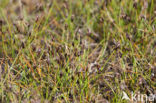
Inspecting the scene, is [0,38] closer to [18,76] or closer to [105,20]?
[18,76]

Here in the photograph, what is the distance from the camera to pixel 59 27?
7.91ft

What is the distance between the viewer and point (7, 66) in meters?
1.89

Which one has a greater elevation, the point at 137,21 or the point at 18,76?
the point at 137,21

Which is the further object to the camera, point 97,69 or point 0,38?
point 0,38

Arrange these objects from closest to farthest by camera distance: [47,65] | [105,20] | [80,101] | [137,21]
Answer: [80,101] < [47,65] < [137,21] < [105,20]

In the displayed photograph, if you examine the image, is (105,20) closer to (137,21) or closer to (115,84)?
(137,21)

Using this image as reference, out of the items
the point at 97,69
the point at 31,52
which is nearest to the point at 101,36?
the point at 97,69

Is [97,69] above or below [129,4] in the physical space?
below

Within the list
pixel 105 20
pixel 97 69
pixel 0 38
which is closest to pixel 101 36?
pixel 105 20

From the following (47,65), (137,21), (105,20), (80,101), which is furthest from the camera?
(105,20)

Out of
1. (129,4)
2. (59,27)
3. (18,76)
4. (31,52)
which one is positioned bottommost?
(18,76)

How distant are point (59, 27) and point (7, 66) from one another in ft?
2.26

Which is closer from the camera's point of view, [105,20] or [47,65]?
[47,65]

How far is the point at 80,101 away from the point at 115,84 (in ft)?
0.97
